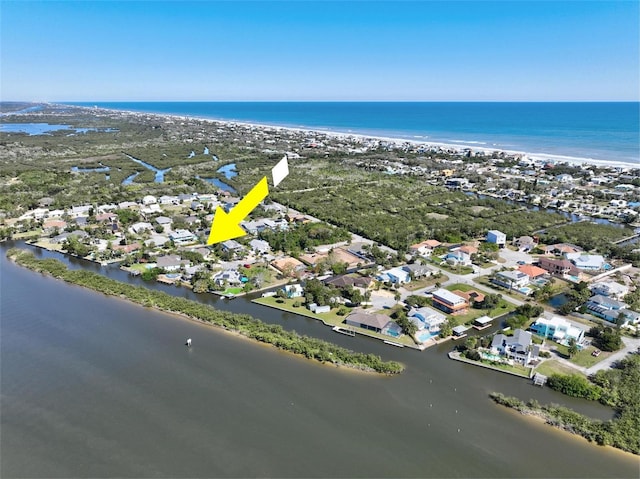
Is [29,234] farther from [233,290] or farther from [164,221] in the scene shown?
[233,290]

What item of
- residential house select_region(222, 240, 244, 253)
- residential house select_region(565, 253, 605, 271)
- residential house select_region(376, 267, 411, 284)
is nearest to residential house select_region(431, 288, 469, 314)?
residential house select_region(376, 267, 411, 284)

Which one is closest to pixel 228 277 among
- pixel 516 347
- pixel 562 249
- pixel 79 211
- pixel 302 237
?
pixel 302 237

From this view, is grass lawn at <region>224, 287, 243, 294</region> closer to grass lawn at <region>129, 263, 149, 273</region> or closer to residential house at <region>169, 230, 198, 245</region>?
grass lawn at <region>129, 263, 149, 273</region>

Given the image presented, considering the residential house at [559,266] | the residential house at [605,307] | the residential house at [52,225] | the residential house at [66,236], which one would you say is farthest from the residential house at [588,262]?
the residential house at [52,225]

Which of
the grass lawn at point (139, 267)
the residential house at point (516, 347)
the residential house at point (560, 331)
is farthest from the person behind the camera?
the grass lawn at point (139, 267)

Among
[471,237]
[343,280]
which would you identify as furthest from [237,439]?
[471,237]

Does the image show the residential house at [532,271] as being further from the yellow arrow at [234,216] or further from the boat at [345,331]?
the yellow arrow at [234,216]
